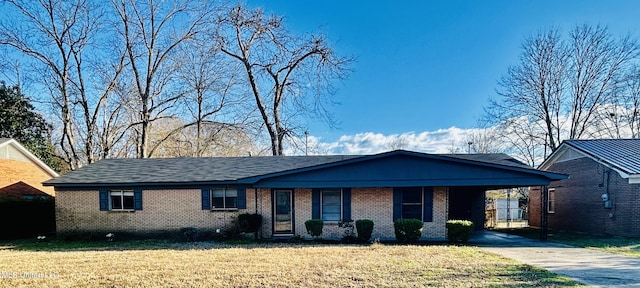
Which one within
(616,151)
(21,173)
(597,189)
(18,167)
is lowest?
(597,189)

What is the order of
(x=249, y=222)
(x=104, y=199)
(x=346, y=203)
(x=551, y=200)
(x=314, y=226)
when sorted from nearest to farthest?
(x=314, y=226) → (x=249, y=222) → (x=346, y=203) → (x=104, y=199) → (x=551, y=200)

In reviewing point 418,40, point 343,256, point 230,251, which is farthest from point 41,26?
point 343,256

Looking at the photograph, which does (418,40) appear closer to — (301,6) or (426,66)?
(426,66)

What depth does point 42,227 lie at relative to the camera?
16281mm

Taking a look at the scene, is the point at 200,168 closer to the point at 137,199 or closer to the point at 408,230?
the point at 137,199

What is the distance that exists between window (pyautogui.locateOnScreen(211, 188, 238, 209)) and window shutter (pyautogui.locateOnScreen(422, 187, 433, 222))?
736 centimetres

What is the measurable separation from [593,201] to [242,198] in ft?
48.0

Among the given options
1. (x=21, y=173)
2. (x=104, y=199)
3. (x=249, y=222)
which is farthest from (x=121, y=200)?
(x=21, y=173)

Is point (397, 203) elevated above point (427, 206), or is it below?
above

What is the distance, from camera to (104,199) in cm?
1421

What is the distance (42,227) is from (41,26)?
43.4ft

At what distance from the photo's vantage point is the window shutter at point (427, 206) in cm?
1316

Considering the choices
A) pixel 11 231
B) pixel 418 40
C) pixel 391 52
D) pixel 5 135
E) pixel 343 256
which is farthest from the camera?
pixel 5 135

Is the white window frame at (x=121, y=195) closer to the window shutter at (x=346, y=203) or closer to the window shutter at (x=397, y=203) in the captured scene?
the window shutter at (x=346, y=203)
